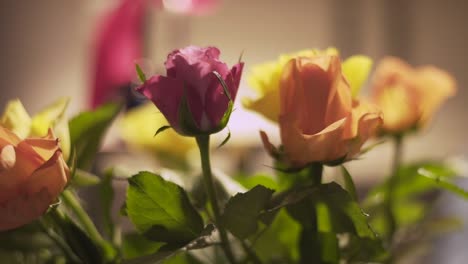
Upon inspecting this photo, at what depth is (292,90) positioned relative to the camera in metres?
0.28

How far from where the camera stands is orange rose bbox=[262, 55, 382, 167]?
0.27 metres

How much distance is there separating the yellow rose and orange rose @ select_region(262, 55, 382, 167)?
0.02 m

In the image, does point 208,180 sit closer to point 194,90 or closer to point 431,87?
point 194,90

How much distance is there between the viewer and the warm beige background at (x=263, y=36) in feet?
7.06

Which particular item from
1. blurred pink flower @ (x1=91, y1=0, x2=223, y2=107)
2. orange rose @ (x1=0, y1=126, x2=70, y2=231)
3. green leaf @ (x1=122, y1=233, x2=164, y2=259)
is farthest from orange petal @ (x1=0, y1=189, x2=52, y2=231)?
Result: blurred pink flower @ (x1=91, y1=0, x2=223, y2=107)

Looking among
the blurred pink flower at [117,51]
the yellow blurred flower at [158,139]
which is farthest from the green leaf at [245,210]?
the blurred pink flower at [117,51]

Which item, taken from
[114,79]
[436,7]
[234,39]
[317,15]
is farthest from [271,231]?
[436,7]

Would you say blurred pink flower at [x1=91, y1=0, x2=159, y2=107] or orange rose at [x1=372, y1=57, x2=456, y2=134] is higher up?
orange rose at [x1=372, y1=57, x2=456, y2=134]

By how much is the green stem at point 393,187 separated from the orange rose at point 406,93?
11mm

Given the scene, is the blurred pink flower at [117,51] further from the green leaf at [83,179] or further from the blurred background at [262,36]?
the green leaf at [83,179]

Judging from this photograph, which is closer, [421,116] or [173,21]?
[421,116]

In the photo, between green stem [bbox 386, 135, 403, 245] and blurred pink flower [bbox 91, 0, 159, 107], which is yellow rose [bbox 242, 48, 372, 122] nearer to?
green stem [bbox 386, 135, 403, 245]

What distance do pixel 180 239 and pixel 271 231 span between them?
0.32 ft

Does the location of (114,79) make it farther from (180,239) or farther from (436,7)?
(436,7)
